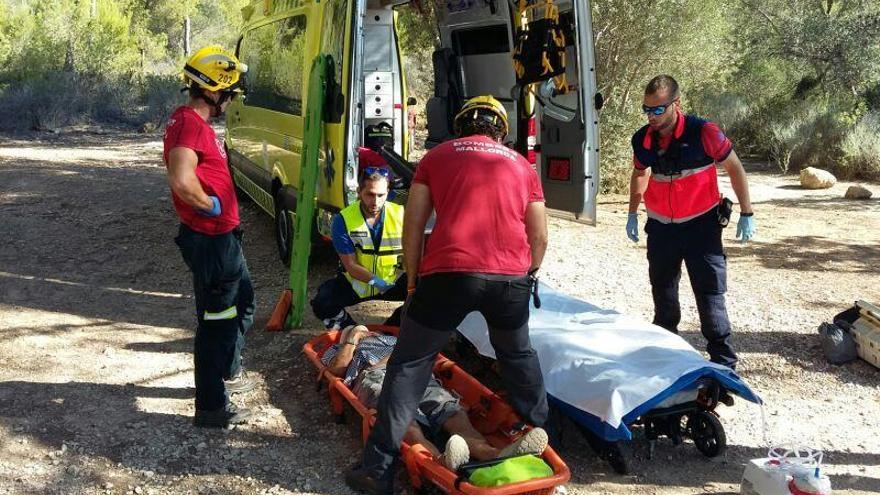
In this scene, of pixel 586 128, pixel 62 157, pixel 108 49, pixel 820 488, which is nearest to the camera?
pixel 820 488

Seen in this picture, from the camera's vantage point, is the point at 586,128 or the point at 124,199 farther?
the point at 124,199

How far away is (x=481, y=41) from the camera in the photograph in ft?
28.0

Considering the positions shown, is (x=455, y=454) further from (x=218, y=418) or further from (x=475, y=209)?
(x=218, y=418)

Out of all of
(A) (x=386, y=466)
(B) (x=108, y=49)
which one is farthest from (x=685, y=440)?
(B) (x=108, y=49)

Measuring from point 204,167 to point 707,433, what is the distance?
2.75 m

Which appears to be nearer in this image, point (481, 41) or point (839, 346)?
point (839, 346)

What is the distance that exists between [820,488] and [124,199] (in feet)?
30.5

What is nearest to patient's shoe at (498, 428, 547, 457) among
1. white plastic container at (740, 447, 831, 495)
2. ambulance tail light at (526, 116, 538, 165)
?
white plastic container at (740, 447, 831, 495)

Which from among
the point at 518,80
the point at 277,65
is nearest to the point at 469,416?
the point at 518,80

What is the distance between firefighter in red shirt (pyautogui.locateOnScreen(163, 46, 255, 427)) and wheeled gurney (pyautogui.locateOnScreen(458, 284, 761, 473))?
141cm

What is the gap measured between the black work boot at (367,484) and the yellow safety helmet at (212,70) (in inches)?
78.3

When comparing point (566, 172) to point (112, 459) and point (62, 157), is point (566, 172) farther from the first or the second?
point (62, 157)

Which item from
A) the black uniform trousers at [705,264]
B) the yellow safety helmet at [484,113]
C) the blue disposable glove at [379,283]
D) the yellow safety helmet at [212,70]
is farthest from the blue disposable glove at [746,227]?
the yellow safety helmet at [212,70]

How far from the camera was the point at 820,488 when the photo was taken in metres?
3.43
